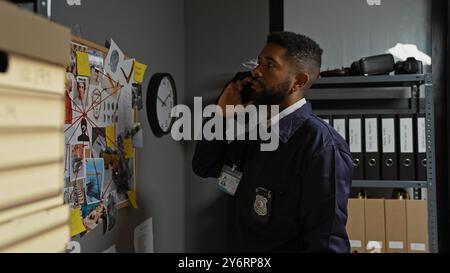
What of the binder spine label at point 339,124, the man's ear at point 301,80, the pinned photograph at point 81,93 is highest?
the man's ear at point 301,80

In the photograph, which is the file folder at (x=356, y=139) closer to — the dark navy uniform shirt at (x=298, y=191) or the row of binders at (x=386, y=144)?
the row of binders at (x=386, y=144)

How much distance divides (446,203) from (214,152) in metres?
1.28

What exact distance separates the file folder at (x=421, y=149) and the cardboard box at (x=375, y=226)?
0.20 meters

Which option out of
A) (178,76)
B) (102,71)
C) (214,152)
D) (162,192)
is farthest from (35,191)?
(178,76)

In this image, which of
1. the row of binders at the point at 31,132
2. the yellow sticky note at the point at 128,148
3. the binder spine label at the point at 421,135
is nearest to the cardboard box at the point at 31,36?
the row of binders at the point at 31,132

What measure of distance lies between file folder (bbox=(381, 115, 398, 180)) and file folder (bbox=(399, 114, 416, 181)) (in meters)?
0.02

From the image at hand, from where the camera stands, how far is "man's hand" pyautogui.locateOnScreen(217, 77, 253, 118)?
1551 millimetres

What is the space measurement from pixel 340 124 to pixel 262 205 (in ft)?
2.39

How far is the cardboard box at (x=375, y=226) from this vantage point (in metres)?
1.80

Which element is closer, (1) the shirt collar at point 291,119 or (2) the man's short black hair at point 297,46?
(1) the shirt collar at point 291,119

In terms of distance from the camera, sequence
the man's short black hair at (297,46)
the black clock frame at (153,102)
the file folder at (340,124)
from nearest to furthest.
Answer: the man's short black hair at (297,46), the black clock frame at (153,102), the file folder at (340,124)

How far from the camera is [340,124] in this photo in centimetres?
183
